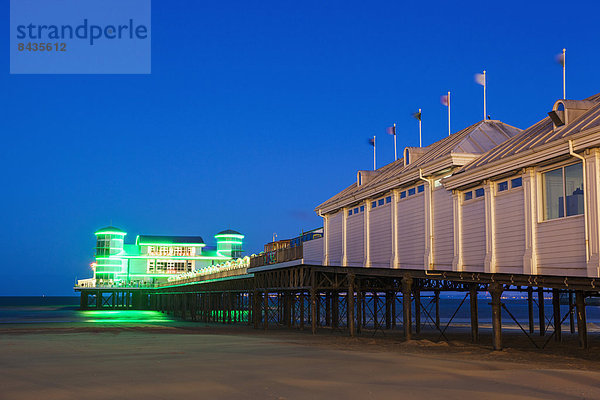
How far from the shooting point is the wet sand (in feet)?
40.9

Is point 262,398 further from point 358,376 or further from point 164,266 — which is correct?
point 164,266

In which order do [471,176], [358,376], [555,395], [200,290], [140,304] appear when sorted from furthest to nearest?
[140,304]
[200,290]
[471,176]
[358,376]
[555,395]

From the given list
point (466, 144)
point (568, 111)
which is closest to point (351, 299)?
point (466, 144)

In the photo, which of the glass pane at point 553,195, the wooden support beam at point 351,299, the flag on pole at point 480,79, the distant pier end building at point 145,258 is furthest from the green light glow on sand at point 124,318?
the glass pane at point 553,195

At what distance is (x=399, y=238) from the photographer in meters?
25.4

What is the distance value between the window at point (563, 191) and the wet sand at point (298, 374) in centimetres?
400

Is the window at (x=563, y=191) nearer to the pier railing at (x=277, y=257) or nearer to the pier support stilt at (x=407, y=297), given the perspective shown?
the pier support stilt at (x=407, y=297)

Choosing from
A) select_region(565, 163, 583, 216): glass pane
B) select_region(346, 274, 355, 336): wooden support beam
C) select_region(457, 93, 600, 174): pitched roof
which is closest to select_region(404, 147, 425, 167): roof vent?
select_region(457, 93, 600, 174): pitched roof

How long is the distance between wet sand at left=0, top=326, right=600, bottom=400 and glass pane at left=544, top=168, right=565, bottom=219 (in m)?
4.02

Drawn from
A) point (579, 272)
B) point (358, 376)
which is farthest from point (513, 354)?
point (358, 376)

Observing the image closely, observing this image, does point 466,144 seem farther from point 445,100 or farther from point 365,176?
point 365,176

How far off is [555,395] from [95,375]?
1023cm

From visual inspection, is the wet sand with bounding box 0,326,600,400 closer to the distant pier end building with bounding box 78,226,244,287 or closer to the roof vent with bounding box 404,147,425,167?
the roof vent with bounding box 404,147,425,167

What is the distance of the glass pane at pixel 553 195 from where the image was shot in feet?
55.1
